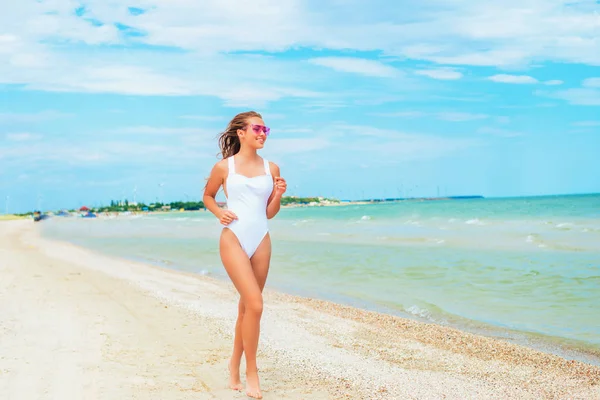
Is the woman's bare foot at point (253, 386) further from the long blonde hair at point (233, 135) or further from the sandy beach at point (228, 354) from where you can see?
the long blonde hair at point (233, 135)

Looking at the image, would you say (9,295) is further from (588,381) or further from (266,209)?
(588,381)

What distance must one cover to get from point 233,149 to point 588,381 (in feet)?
14.7

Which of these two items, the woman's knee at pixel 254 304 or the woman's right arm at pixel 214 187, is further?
the woman's right arm at pixel 214 187

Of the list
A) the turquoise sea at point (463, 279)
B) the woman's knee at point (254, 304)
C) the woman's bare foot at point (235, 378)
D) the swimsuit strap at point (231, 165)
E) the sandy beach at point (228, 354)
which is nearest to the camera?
the woman's knee at point (254, 304)

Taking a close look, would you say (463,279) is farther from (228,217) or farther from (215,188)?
(228,217)

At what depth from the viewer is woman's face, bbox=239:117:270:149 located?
17.3 ft

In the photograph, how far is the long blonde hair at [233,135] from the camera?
5.39 m

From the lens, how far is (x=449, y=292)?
13977 mm

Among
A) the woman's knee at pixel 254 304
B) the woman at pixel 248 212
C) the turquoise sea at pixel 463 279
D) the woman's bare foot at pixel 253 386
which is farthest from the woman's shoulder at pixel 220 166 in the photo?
the turquoise sea at pixel 463 279

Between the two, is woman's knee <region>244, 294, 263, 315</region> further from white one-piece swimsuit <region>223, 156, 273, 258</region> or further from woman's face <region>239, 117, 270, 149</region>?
woman's face <region>239, 117, 270, 149</region>

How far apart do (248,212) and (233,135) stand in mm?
757

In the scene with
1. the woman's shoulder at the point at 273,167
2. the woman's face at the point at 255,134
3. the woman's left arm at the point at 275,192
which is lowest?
the woman's left arm at the point at 275,192

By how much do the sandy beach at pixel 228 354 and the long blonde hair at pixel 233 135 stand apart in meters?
2.17

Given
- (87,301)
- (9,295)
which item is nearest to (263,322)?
(87,301)
